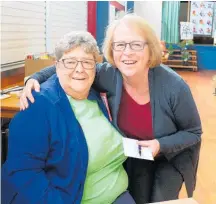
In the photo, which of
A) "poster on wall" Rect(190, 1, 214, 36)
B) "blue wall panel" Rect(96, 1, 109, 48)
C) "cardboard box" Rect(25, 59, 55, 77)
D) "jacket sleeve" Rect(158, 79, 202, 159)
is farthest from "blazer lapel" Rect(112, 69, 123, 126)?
"poster on wall" Rect(190, 1, 214, 36)

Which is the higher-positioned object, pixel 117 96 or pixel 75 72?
pixel 75 72

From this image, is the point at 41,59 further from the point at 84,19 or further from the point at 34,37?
the point at 84,19

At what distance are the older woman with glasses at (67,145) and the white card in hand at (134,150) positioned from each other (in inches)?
1.4

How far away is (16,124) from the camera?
143 centimetres

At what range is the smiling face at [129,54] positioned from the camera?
5.68ft

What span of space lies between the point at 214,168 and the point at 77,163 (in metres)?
2.54

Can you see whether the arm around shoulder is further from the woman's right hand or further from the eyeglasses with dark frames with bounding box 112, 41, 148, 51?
the eyeglasses with dark frames with bounding box 112, 41, 148, 51

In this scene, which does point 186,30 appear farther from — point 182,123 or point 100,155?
point 100,155

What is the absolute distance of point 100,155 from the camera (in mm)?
1591

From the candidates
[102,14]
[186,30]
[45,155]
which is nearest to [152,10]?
[186,30]

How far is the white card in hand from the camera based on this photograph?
1.68 metres

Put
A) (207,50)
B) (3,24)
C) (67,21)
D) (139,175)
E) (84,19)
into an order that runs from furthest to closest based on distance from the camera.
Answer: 1. (207,50)
2. (84,19)
3. (67,21)
4. (3,24)
5. (139,175)

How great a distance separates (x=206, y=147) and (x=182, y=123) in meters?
2.60

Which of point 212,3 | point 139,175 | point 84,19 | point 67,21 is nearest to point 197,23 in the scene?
point 212,3
